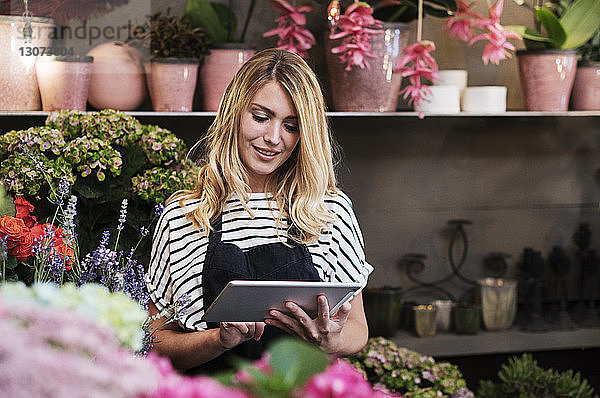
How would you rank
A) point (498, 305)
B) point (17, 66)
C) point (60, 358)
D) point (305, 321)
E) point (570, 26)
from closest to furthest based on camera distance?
point (60, 358) → point (305, 321) → point (17, 66) → point (570, 26) → point (498, 305)

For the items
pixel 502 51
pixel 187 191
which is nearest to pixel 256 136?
pixel 187 191

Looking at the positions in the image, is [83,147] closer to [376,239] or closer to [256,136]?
[256,136]

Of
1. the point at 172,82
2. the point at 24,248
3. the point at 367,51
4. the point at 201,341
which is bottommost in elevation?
the point at 201,341

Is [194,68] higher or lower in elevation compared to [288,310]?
higher

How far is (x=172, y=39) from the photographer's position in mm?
1947

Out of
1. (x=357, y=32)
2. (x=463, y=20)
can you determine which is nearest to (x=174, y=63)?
(x=357, y=32)

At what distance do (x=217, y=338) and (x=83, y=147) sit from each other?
470 mm

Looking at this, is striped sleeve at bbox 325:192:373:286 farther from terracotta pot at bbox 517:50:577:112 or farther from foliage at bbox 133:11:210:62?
terracotta pot at bbox 517:50:577:112

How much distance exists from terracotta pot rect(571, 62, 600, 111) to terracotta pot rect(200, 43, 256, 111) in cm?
102

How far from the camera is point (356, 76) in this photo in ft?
6.62

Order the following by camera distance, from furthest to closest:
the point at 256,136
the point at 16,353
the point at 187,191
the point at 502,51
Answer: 1. the point at 502,51
2. the point at 187,191
3. the point at 256,136
4. the point at 16,353

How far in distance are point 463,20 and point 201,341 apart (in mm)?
1320

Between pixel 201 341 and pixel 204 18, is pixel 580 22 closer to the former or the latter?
pixel 204 18

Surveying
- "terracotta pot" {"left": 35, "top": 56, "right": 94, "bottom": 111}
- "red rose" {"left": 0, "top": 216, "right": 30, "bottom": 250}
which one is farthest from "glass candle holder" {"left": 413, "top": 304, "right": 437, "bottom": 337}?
"red rose" {"left": 0, "top": 216, "right": 30, "bottom": 250}
